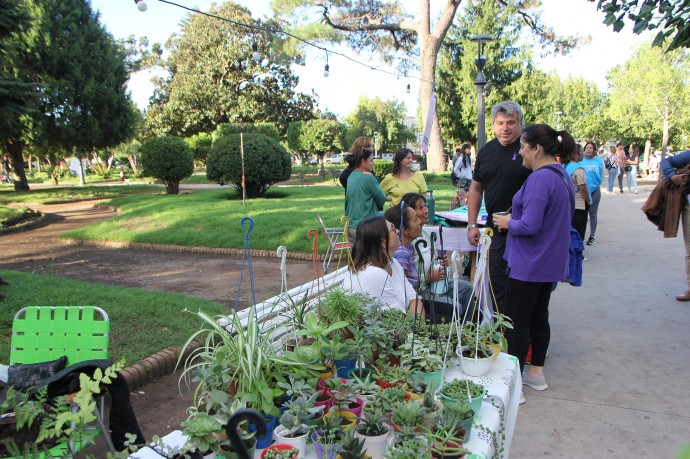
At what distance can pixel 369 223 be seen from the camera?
307 centimetres

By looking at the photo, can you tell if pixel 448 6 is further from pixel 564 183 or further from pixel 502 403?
pixel 502 403

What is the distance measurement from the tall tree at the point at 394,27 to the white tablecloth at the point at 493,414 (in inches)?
767

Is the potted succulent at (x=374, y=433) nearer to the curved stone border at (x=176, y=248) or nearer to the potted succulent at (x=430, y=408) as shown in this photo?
the potted succulent at (x=430, y=408)

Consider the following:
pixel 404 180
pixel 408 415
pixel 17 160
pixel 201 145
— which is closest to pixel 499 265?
pixel 408 415

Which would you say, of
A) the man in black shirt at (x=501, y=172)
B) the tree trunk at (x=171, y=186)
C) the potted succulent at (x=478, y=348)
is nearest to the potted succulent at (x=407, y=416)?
the potted succulent at (x=478, y=348)

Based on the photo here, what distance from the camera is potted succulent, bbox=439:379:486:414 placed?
1.84 m

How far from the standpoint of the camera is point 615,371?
371 centimetres

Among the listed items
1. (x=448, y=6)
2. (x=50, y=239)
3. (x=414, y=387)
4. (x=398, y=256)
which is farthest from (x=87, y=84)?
(x=414, y=387)

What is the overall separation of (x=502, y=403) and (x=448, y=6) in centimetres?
2097

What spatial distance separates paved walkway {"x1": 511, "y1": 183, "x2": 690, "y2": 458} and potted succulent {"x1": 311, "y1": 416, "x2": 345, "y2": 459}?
120cm

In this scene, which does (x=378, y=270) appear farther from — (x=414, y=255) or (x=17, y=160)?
(x=17, y=160)

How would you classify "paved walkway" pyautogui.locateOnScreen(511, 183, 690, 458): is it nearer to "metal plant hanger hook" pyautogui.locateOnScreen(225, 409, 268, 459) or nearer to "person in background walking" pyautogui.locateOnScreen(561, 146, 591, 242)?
"person in background walking" pyautogui.locateOnScreen(561, 146, 591, 242)

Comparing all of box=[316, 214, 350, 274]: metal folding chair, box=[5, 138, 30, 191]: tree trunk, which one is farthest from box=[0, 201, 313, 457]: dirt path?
box=[5, 138, 30, 191]: tree trunk

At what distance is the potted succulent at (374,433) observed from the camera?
5.00 feet
